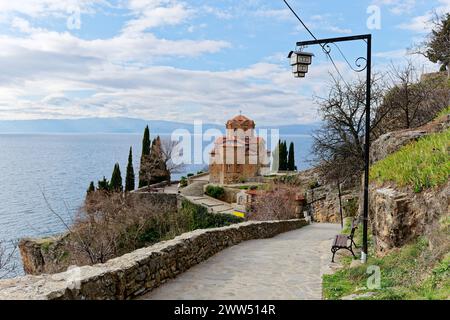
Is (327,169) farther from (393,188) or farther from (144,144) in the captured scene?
(144,144)

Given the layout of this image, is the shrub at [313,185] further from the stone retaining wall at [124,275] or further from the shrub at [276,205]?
the stone retaining wall at [124,275]

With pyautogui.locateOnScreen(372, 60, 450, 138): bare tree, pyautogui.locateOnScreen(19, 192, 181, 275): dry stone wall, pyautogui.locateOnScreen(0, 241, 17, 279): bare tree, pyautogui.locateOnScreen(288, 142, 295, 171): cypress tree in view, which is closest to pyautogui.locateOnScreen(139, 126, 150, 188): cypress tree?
pyautogui.locateOnScreen(0, 241, 17, 279): bare tree

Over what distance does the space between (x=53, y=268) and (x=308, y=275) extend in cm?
1998

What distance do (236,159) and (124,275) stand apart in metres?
41.8

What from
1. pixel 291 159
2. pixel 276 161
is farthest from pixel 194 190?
pixel 291 159

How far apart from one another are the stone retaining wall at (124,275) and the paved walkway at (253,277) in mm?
193

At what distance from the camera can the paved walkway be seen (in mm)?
6488

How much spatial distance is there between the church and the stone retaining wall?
120 feet

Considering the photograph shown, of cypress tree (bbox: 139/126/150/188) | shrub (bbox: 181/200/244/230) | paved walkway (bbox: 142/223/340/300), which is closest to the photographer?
paved walkway (bbox: 142/223/340/300)

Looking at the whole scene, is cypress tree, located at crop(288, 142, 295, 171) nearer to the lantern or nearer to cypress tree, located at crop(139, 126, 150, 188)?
cypress tree, located at crop(139, 126, 150, 188)

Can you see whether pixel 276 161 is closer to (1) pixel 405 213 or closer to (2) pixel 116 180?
(2) pixel 116 180
